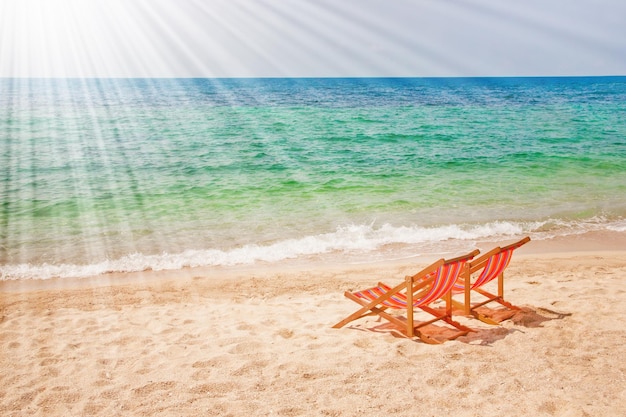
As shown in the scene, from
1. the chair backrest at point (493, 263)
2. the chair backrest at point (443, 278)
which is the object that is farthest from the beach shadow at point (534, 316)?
the chair backrest at point (443, 278)

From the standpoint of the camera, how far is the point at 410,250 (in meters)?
9.30

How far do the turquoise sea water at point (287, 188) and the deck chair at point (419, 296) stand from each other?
327 centimetres

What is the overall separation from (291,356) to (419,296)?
1.58 metres

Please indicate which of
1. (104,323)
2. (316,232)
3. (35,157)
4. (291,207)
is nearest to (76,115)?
(35,157)

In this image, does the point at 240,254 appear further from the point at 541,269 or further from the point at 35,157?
the point at 35,157

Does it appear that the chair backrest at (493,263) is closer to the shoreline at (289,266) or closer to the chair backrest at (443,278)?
the chair backrest at (443,278)

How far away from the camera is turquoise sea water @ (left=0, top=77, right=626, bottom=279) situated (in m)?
9.54

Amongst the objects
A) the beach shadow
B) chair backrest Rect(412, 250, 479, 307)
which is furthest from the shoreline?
chair backrest Rect(412, 250, 479, 307)

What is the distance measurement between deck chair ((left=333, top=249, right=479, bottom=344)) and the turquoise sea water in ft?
10.7

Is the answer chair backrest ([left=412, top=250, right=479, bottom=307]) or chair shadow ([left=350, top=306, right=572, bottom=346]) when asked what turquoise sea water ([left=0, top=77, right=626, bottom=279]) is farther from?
chair backrest ([left=412, top=250, right=479, bottom=307])

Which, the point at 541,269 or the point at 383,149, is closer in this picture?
the point at 541,269

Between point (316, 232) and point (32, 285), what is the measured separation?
5347 mm

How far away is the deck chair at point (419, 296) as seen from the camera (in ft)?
16.3

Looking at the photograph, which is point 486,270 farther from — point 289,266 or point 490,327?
point 289,266
